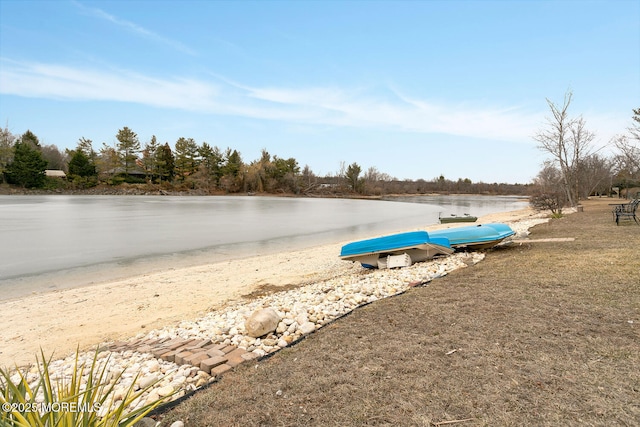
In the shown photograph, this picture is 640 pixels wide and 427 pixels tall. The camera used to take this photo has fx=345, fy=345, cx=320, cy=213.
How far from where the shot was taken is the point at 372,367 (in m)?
2.78

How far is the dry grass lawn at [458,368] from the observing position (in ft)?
7.14

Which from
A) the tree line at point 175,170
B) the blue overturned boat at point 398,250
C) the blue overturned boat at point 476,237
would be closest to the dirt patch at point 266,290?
the blue overturned boat at point 398,250

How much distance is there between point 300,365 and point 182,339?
187 cm

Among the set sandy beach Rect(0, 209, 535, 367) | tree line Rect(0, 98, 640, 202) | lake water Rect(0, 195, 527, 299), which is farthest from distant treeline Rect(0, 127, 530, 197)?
sandy beach Rect(0, 209, 535, 367)

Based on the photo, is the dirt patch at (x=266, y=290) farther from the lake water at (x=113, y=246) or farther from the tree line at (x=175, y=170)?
the tree line at (x=175, y=170)

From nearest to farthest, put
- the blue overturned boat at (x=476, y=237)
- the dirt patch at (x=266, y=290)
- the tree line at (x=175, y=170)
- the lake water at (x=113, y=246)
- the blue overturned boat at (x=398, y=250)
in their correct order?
the dirt patch at (x=266, y=290)
the blue overturned boat at (x=398, y=250)
the blue overturned boat at (x=476, y=237)
the lake water at (x=113, y=246)
the tree line at (x=175, y=170)

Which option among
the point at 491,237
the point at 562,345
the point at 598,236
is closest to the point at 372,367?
the point at 562,345

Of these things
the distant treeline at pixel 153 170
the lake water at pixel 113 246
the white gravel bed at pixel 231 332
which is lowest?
the lake water at pixel 113 246

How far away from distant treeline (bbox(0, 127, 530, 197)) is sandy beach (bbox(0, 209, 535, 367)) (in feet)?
206

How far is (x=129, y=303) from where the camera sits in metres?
6.65

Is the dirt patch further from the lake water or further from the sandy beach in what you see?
the lake water

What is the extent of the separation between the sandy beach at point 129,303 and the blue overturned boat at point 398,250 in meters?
0.71

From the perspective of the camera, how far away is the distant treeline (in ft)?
185

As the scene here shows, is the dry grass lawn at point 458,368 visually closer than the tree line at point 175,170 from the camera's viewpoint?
Yes
